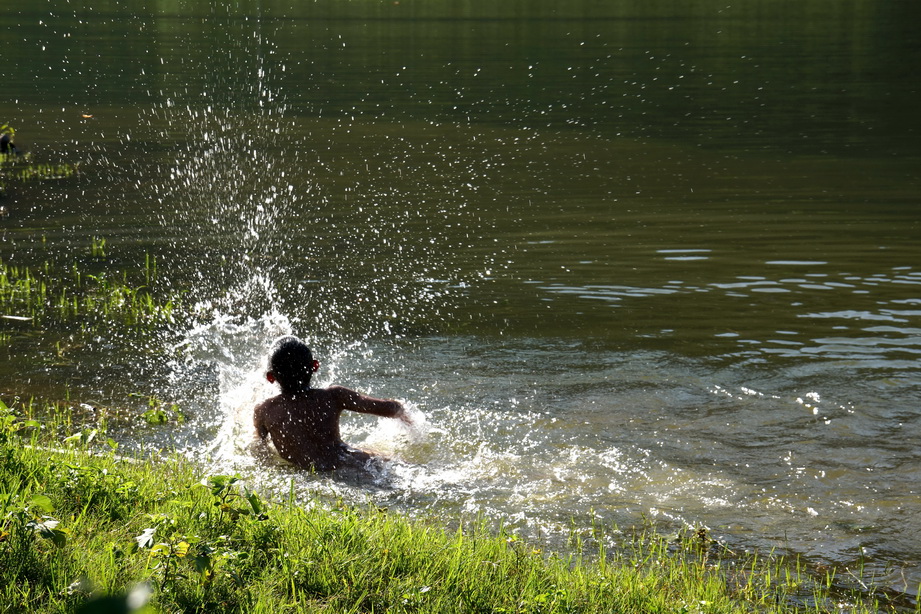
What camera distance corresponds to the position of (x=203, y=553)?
412cm

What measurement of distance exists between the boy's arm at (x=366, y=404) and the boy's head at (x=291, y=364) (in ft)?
0.72

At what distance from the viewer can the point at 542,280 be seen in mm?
11617

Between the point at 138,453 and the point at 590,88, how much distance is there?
77.2 feet

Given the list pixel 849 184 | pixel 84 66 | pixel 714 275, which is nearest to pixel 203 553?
pixel 714 275

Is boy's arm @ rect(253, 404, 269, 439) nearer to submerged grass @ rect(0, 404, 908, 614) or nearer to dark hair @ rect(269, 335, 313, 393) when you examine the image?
dark hair @ rect(269, 335, 313, 393)

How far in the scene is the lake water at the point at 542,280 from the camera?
22.3 feet

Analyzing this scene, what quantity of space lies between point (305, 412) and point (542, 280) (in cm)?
512

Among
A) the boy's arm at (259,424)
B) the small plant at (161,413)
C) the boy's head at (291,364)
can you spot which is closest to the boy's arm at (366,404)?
the boy's head at (291,364)

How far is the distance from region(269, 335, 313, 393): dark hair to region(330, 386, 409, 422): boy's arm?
226mm

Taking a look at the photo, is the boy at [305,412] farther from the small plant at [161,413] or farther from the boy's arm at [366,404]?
the small plant at [161,413]

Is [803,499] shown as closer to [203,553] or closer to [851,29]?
[203,553]

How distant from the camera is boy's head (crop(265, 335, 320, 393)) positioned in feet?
23.2

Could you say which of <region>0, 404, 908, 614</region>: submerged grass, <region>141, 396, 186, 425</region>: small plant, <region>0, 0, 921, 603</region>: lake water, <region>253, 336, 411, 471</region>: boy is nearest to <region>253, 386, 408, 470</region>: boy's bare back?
<region>253, 336, 411, 471</region>: boy

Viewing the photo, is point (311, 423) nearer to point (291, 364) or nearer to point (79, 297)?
point (291, 364)
